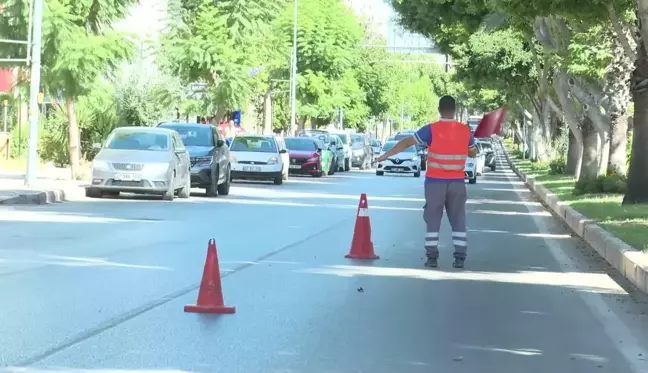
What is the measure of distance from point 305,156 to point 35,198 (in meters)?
24.9

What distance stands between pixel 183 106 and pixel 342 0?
80.0ft

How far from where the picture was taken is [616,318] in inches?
432

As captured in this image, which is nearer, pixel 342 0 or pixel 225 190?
pixel 225 190

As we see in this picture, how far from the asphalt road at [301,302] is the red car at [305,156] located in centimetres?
2792

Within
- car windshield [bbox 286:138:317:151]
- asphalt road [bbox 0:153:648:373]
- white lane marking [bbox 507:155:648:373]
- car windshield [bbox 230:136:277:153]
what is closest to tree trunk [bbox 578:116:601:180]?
car windshield [bbox 230:136:277:153]

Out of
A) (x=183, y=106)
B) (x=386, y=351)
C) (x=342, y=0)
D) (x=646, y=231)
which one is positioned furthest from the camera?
(x=342, y=0)

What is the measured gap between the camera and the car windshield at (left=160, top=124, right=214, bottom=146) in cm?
3125

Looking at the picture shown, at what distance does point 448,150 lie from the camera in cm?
1471

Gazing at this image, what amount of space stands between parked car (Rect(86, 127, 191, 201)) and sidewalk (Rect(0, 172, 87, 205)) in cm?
72

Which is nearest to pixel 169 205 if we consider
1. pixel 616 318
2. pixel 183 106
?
pixel 616 318

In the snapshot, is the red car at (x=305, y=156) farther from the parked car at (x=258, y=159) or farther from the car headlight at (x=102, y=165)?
the car headlight at (x=102, y=165)

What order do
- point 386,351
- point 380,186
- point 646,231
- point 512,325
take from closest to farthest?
point 386,351
point 512,325
point 646,231
point 380,186

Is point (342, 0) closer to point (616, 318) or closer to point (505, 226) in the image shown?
point (505, 226)

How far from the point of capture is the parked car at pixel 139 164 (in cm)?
2648
